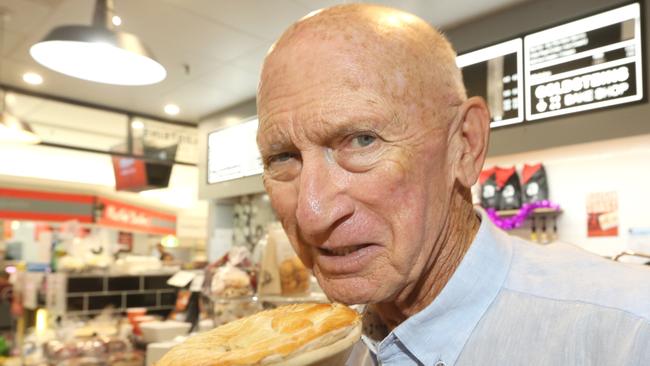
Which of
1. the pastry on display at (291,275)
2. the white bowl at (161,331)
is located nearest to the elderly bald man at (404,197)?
the pastry on display at (291,275)

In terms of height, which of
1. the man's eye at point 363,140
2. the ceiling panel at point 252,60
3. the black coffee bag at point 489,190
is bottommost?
the man's eye at point 363,140

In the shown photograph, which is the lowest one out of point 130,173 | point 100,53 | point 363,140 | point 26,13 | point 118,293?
point 118,293

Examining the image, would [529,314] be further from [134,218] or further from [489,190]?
[134,218]

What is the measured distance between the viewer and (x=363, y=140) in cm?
92

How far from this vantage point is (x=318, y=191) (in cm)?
88

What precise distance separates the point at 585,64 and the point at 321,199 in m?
3.15

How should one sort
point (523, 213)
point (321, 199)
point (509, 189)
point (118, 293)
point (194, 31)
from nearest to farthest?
point (321, 199) → point (523, 213) → point (509, 189) → point (118, 293) → point (194, 31)

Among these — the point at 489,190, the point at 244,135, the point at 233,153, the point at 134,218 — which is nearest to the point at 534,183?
the point at 489,190

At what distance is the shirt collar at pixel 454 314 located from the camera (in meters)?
0.94

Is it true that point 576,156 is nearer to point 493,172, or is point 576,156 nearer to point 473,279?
point 493,172

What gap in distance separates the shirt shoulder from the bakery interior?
4.18 feet

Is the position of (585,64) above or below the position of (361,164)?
above

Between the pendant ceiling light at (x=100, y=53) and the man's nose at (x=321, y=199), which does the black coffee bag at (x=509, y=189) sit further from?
the man's nose at (x=321, y=199)

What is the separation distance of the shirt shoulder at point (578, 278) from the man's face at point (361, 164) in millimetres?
201
